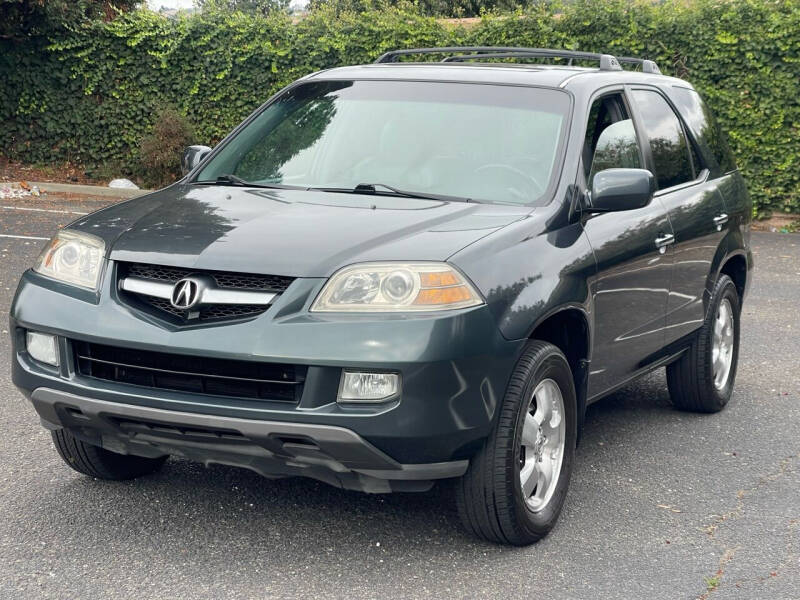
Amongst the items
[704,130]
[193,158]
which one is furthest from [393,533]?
[704,130]

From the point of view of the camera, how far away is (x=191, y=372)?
12.8 feet

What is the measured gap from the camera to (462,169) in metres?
4.91

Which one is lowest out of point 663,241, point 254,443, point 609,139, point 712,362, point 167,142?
point 167,142

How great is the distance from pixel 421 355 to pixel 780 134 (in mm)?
12781

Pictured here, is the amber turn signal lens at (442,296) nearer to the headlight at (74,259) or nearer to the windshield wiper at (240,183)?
the headlight at (74,259)

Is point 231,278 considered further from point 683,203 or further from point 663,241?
point 683,203

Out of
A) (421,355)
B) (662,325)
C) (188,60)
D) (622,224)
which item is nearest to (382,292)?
(421,355)

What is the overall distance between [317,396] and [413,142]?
1.69 meters

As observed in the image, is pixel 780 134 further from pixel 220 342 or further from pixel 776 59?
pixel 220 342

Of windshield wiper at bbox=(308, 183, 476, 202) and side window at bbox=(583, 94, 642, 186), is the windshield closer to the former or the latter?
windshield wiper at bbox=(308, 183, 476, 202)

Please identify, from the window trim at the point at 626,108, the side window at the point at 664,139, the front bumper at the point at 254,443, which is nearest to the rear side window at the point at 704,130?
the side window at the point at 664,139

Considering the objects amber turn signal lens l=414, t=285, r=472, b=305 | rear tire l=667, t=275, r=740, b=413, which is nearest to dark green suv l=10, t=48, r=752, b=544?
amber turn signal lens l=414, t=285, r=472, b=305

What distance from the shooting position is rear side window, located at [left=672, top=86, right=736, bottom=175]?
6482mm

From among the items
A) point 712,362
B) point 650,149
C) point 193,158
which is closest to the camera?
point 193,158
